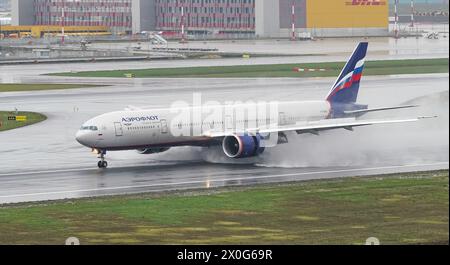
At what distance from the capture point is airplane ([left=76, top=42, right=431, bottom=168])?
63094 millimetres

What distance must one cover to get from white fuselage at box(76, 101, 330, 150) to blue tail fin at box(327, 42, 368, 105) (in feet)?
5.17

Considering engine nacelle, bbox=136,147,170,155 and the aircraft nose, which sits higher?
the aircraft nose

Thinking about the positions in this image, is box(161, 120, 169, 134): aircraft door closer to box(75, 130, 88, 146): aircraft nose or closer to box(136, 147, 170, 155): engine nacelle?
box(136, 147, 170, 155): engine nacelle

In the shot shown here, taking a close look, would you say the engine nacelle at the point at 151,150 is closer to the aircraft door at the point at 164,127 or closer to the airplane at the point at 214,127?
the airplane at the point at 214,127

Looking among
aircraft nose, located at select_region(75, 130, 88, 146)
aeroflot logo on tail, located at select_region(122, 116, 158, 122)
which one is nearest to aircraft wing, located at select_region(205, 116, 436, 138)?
aeroflot logo on tail, located at select_region(122, 116, 158, 122)

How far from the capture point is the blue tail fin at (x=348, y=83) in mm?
72562

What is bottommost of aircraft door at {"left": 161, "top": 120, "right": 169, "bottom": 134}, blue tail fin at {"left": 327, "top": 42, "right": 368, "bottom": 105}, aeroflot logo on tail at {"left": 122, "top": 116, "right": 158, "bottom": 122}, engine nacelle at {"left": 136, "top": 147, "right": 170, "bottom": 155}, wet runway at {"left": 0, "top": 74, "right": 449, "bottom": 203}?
wet runway at {"left": 0, "top": 74, "right": 449, "bottom": 203}

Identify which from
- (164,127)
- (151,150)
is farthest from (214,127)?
(151,150)

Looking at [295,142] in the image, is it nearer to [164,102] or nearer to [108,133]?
[108,133]

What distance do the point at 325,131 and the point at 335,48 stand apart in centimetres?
13112

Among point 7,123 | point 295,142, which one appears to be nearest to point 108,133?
point 295,142

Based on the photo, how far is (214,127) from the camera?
66.7 metres

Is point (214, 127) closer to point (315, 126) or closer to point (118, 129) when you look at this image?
point (315, 126)

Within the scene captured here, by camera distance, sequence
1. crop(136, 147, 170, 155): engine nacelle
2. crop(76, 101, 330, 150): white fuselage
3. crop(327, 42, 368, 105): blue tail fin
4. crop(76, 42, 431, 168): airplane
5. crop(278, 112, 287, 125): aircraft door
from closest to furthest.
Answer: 1. crop(76, 101, 330, 150): white fuselage
2. crop(76, 42, 431, 168): airplane
3. crop(136, 147, 170, 155): engine nacelle
4. crop(278, 112, 287, 125): aircraft door
5. crop(327, 42, 368, 105): blue tail fin
